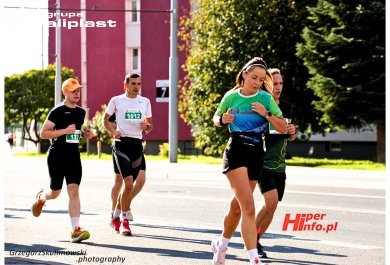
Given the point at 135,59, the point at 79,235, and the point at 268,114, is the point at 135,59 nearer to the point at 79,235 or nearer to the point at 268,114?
the point at 79,235

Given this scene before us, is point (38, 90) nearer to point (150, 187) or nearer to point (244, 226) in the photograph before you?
point (150, 187)

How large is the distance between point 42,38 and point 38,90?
1611 inches

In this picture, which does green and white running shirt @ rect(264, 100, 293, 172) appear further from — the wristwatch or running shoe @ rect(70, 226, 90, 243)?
running shoe @ rect(70, 226, 90, 243)

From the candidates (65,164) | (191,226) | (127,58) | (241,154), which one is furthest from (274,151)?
(127,58)

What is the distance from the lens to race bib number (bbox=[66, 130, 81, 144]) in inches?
362

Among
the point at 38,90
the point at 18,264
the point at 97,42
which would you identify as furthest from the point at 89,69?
the point at 18,264

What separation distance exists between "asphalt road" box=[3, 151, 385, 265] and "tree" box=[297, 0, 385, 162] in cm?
618

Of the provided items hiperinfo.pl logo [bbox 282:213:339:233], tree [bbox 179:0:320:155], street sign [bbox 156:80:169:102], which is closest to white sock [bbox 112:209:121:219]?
hiperinfo.pl logo [bbox 282:213:339:233]

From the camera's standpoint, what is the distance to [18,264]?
26.2 ft

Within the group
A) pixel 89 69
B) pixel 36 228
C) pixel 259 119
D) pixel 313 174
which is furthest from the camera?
pixel 89 69

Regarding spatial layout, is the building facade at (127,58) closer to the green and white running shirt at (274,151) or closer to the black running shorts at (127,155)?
the black running shorts at (127,155)

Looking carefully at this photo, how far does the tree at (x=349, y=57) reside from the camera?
26.0 meters

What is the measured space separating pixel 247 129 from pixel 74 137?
102 inches

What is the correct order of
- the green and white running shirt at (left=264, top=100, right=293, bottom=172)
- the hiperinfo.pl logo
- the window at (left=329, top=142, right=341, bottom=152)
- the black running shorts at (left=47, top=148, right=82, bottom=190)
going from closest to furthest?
the green and white running shirt at (left=264, top=100, right=293, bottom=172) → the black running shorts at (left=47, top=148, right=82, bottom=190) → the hiperinfo.pl logo → the window at (left=329, top=142, right=341, bottom=152)
